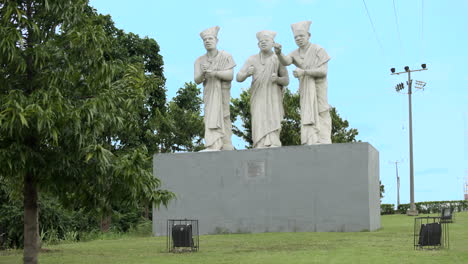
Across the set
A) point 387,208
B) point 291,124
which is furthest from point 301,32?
point 387,208

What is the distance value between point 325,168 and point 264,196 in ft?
6.26

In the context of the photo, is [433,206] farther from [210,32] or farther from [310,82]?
[210,32]

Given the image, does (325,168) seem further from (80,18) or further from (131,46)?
(131,46)

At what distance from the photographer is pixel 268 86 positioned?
60.9ft

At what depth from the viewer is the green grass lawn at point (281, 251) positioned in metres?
11.0

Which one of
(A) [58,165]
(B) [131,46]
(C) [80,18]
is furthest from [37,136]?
(B) [131,46]

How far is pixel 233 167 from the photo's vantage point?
18.4 meters

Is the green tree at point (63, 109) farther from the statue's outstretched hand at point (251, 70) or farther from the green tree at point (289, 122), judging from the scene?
the green tree at point (289, 122)

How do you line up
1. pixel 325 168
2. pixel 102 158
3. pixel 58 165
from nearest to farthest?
pixel 102 158, pixel 58 165, pixel 325 168

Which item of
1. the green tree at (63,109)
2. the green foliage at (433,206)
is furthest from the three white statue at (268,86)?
the green foliage at (433,206)

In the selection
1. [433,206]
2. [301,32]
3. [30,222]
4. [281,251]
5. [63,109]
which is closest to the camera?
[63,109]

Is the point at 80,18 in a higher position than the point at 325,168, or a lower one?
higher

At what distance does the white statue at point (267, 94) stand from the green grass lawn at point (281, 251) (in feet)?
9.79

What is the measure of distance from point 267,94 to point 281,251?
6858mm
